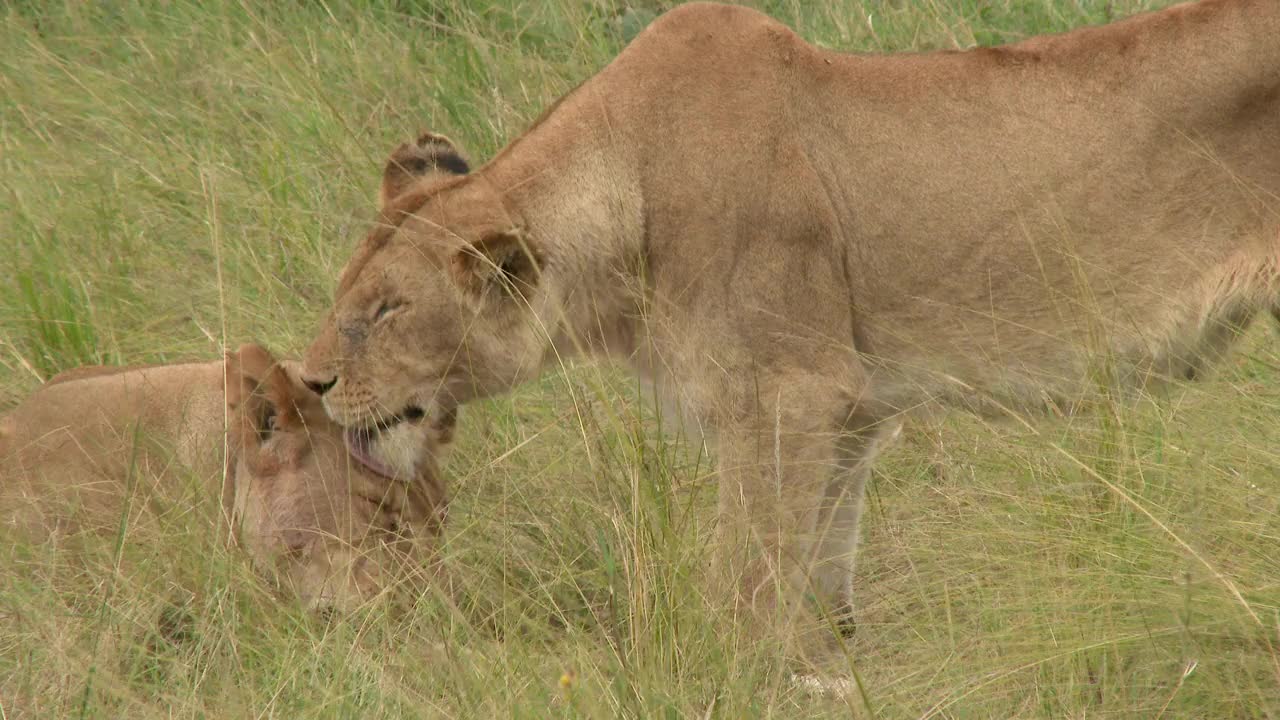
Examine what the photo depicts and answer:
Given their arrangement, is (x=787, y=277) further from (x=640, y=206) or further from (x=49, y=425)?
(x=49, y=425)

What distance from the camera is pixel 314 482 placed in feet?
12.4

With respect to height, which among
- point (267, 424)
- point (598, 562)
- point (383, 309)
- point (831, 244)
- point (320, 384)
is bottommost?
point (598, 562)

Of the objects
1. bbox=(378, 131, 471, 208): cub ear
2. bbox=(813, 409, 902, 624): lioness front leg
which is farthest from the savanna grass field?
bbox=(378, 131, 471, 208): cub ear

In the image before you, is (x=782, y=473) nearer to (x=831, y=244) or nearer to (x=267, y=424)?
(x=831, y=244)

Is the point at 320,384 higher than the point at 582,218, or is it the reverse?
the point at 582,218

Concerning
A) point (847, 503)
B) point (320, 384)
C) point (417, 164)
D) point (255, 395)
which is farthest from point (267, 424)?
point (847, 503)

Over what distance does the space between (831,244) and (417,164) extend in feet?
3.25

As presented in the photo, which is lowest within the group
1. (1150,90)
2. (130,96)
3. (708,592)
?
(130,96)

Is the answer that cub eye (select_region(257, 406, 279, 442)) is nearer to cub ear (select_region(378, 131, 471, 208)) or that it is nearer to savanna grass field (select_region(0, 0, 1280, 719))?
savanna grass field (select_region(0, 0, 1280, 719))

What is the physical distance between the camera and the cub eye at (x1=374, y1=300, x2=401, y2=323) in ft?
11.9

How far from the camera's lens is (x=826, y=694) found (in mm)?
3061

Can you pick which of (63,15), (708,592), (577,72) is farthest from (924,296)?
(63,15)

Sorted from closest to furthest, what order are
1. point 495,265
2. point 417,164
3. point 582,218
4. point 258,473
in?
point 495,265
point 582,218
point 258,473
point 417,164

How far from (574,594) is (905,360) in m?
0.88
